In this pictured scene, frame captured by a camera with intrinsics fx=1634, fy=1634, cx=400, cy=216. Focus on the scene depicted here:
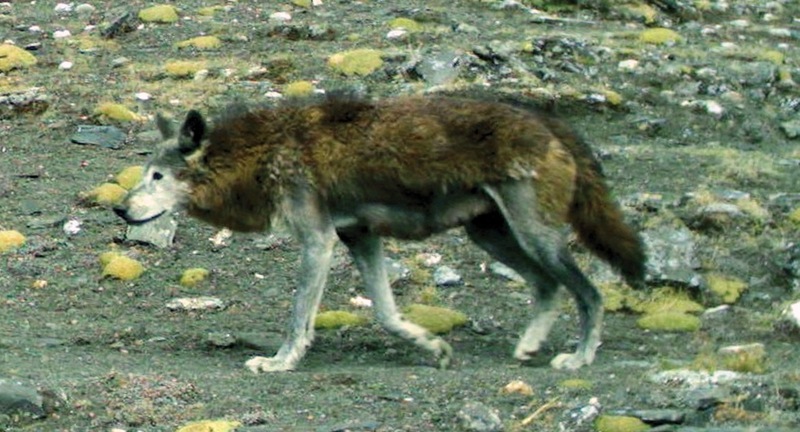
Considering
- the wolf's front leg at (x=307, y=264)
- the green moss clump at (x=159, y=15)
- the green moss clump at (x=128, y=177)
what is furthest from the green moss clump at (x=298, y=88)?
the wolf's front leg at (x=307, y=264)

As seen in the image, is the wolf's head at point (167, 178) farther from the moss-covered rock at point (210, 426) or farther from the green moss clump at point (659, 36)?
the green moss clump at point (659, 36)

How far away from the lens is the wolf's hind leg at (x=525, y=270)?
1262 cm

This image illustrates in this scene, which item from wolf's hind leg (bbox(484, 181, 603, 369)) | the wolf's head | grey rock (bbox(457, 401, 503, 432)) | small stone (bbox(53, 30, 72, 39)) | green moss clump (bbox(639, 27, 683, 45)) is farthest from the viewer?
green moss clump (bbox(639, 27, 683, 45))

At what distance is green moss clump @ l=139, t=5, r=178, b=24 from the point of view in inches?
904

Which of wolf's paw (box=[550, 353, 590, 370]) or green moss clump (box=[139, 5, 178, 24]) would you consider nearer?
wolf's paw (box=[550, 353, 590, 370])

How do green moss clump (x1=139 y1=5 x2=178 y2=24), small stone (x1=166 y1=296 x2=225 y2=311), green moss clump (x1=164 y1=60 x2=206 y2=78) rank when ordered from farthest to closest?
green moss clump (x1=139 y1=5 x2=178 y2=24) → green moss clump (x1=164 y1=60 x2=206 y2=78) → small stone (x1=166 y1=296 x2=225 y2=311)

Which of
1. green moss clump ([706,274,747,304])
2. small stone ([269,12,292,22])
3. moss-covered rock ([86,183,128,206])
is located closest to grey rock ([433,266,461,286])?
green moss clump ([706,274,747,304])

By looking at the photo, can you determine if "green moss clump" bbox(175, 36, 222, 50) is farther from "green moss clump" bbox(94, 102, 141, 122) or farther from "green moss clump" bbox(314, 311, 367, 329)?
"green moss clump" bbox(314, 311, 367, 329)

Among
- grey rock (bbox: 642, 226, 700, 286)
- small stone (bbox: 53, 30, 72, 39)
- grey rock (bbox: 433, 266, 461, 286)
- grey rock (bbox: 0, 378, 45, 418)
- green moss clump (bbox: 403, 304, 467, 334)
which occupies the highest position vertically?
grey rock (bbox: 0, 378, 45, 418)

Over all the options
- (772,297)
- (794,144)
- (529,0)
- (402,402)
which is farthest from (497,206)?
(529,0)

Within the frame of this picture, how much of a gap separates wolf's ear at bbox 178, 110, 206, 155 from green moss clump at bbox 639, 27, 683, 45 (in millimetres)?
12226

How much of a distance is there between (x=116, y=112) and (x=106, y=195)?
280cm

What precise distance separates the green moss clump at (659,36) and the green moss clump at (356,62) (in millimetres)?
4662

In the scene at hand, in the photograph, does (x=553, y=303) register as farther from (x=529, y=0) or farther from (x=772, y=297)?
(x=529, y=0)
